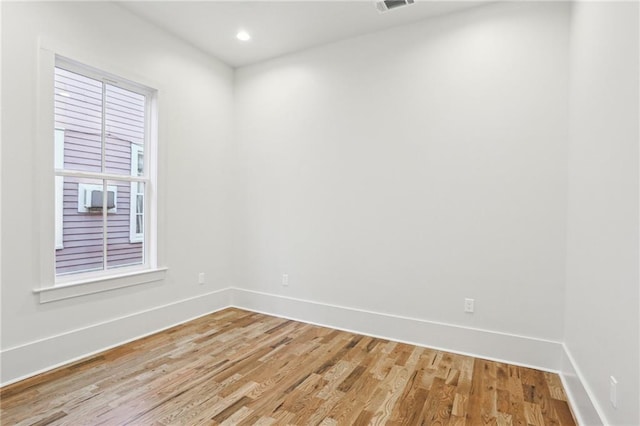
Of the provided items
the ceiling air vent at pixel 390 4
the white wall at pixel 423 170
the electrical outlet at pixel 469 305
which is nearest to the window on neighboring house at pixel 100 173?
the white wall at pixel 423 170

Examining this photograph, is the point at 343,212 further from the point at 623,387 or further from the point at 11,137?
the point at 11,137

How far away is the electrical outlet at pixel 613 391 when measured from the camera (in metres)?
1.41

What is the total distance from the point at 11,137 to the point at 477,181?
3.42 meters

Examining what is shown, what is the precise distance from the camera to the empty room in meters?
1.90

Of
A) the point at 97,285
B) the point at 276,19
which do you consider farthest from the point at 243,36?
the point at 97,285

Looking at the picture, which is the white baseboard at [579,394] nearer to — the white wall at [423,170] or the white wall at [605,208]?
the white wall at [605,208]

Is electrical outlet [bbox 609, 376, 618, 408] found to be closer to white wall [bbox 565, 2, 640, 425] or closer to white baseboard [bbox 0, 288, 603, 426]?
white wall [bbox 565, 2, 640, 425]

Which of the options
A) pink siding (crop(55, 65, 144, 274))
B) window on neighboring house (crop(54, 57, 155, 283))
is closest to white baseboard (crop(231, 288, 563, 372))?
window on neighboring house (crop(54, 57, 155, 283))

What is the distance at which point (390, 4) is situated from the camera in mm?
2736

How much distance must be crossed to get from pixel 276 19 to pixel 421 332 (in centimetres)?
312

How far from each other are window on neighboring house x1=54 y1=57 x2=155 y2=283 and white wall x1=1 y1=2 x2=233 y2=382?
0.18 m

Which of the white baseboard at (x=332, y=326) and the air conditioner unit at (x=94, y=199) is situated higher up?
the air conditioner unit at (x=94, y=199)

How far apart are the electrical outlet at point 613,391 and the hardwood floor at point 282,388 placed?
0.53 m

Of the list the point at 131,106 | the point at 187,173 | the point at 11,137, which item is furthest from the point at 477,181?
the point at 11,137
